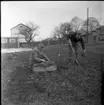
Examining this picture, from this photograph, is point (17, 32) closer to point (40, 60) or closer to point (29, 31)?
point (29, 31)

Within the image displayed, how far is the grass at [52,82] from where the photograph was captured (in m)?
1.03

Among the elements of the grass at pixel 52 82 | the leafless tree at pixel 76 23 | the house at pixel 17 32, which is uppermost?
the leafless tree at pixel 76 23

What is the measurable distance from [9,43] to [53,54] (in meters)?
0.41

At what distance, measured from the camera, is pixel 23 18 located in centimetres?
107

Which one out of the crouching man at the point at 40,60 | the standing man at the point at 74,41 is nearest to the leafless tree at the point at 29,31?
the crouching man at the point at 40,60

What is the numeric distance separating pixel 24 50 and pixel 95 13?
0.74 metres

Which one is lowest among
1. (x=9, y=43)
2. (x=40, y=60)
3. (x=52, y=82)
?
(x=52, y=82)

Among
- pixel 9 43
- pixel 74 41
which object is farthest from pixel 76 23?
pixel 9 43

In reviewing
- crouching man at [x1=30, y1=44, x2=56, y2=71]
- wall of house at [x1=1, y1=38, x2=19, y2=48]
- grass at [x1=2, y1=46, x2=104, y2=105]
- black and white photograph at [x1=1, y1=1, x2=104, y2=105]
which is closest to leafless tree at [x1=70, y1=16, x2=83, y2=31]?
black and white photograph at [x1=1, y1=1, x2=104, y2=105]

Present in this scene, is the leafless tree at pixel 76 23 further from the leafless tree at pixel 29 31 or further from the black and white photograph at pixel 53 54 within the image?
the leafless tree at pixel 29 31

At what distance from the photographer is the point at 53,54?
3.85 feet

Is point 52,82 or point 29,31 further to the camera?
point 52,82

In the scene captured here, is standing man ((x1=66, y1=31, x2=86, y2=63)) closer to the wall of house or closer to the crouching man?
the crouching man

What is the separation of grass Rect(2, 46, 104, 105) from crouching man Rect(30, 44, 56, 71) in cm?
4
